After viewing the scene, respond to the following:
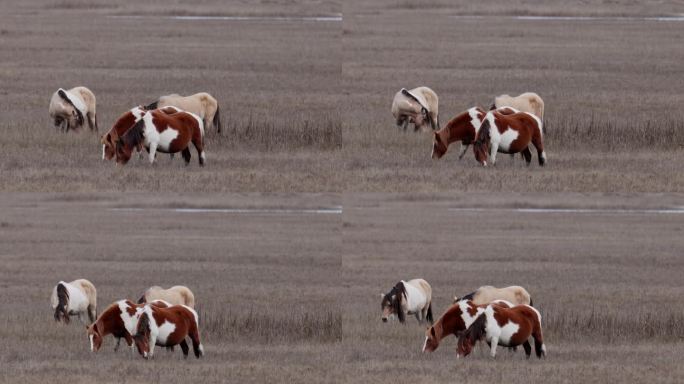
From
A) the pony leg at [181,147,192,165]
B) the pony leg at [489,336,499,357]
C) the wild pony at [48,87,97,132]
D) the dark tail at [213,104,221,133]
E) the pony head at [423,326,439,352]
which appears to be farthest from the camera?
the wild pony at [48,87,97,132]

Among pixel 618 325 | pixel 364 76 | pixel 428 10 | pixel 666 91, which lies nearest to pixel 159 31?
pixel 428 10

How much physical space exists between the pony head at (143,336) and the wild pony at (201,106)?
5090 millimetres

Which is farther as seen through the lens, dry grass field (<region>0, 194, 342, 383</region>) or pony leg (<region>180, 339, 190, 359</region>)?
pony leg (<region>180, 339, 190, 359</region>)

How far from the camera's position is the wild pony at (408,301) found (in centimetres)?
2247

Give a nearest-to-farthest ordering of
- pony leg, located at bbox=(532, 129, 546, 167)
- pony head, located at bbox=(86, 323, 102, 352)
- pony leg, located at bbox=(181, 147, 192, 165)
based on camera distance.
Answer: pony head, located at bbox=(86, 323, 102, 352)
pony leg, located at bbox=(532, 129, 546, 167)
pony leg, located at bbox=(181, 147, 192, 165)

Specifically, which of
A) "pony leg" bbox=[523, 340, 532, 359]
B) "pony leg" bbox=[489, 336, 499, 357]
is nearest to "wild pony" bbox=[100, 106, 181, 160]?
"pony leg" bbox=[489, 336, 499, 357]

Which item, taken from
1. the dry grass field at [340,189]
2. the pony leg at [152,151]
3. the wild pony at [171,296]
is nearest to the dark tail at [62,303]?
the dry grass field at [340,189]

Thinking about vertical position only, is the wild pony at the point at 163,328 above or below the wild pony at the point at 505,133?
below

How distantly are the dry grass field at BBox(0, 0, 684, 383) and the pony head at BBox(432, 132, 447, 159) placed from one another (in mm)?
192

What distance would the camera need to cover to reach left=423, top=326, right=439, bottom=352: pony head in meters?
19.2

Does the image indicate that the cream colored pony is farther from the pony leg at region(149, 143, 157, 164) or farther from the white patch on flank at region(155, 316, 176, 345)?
the white patch on flank at region(155, 316, 176, 345)

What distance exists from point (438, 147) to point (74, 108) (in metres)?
6.30

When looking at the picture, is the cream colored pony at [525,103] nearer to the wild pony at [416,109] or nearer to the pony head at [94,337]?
the wild pony at [416,109]

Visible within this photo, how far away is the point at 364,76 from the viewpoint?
29453 mm
